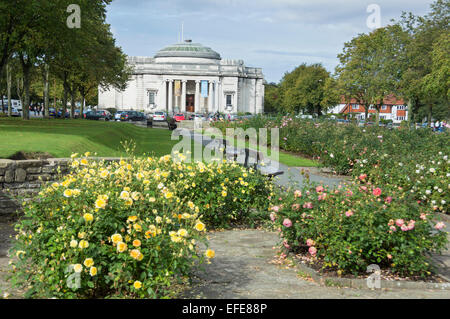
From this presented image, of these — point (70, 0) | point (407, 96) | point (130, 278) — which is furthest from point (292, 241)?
point (407, 96)

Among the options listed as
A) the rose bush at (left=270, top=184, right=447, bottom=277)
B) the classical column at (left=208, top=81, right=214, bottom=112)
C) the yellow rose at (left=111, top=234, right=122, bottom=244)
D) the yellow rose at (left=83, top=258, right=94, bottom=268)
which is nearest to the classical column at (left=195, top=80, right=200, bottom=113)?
the classical column at (left=208, top=81, right=214, bottom=112)

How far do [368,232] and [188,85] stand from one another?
389 feet

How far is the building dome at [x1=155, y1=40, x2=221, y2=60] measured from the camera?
122838 mm

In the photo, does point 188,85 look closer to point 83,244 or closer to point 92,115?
point 92,115

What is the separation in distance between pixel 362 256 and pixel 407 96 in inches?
1734

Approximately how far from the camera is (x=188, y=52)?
12294 centimetres

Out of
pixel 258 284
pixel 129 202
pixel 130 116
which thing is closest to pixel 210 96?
pixel 130 116

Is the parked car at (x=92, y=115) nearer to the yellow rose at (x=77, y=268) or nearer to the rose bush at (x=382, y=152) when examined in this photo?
the rose bush at (x=382, y=152)

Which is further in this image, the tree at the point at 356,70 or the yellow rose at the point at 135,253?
the tree at the point at 356,70

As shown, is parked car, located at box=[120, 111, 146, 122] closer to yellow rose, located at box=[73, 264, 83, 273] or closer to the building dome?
the building dome

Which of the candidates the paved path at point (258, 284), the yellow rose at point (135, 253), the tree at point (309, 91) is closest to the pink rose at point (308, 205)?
the paved path at point (258, 284)

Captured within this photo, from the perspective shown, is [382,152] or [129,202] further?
[382,152]

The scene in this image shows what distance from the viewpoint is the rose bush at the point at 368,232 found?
19.9ft
